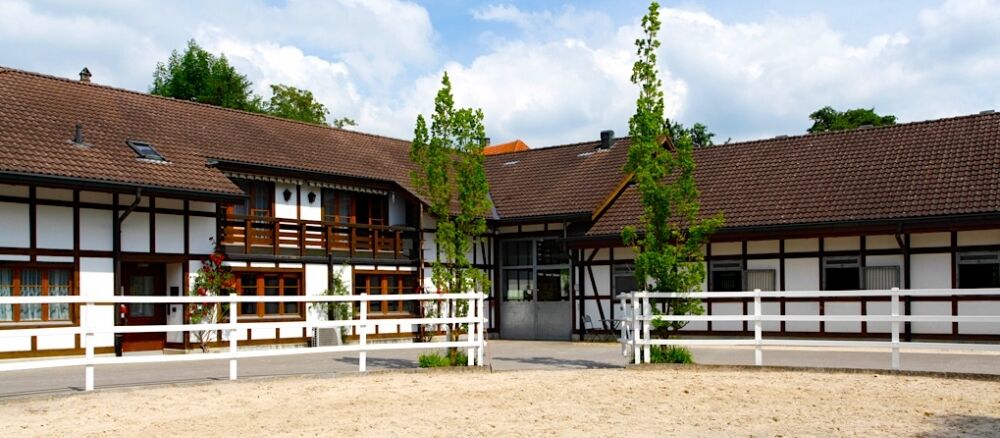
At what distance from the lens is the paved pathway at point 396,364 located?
1473cm

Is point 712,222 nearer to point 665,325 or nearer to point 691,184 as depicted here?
point 691,184

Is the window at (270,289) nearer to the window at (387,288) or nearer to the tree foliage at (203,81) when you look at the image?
the window at (387,288)

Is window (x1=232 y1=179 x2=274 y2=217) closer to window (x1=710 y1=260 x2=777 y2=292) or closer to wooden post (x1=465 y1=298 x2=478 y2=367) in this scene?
wooden post (x1=465 y1=298 x2=478 y2=367)

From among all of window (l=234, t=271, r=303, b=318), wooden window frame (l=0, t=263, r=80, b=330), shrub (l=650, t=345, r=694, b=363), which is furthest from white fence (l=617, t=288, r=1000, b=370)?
wooden window frame (l=0, t=263, r=80, b=330)

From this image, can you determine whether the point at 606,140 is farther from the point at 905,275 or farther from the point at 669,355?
the point at 669,355

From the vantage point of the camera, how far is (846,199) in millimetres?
24062

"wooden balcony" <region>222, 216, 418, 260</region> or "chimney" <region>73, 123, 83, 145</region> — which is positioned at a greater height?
"chimney" <region>73, 123, 83, 145</region>

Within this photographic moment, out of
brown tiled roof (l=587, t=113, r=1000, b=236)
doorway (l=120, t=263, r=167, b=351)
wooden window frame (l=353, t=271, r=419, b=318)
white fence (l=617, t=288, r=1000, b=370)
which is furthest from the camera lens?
wooden window frame (l=353, t=271, r=419, b=318)

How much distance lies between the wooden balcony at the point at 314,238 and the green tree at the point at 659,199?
9.72 meters

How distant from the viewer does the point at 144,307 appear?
74.2 feet

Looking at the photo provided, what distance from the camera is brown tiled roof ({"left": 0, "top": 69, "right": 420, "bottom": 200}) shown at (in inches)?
814

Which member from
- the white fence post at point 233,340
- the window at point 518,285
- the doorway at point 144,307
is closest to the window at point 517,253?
the window at point 518,285

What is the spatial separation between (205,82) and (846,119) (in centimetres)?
2890

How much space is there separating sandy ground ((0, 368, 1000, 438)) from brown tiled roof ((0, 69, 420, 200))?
334 inches
